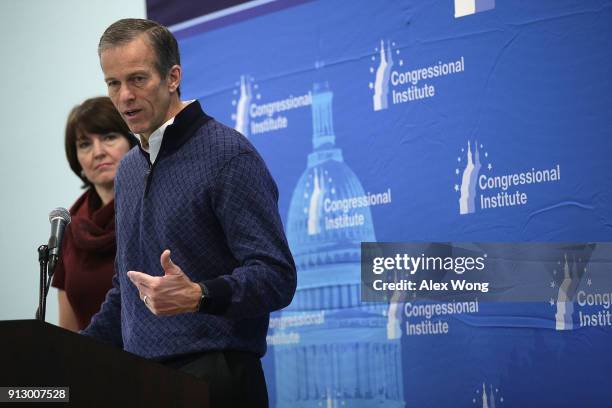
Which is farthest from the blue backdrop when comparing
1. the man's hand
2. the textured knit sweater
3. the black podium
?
the black podium

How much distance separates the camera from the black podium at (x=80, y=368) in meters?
1.53

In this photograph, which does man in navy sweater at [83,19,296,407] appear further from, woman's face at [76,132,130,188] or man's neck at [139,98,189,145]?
woman's face at [76,132,130,188]

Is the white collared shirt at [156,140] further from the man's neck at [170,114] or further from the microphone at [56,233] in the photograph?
the microphone at [56,233]

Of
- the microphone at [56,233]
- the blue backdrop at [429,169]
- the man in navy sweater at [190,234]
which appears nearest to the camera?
the man in navy sweater at [190,234]

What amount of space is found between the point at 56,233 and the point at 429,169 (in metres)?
1.33

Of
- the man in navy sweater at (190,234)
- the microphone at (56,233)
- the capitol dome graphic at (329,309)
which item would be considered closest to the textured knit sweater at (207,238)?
the man in navy sweater at (190,234)

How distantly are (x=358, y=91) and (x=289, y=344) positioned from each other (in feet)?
3.18

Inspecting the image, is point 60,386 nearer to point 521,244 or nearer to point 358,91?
point 521,244

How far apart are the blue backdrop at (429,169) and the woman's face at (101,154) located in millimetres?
625

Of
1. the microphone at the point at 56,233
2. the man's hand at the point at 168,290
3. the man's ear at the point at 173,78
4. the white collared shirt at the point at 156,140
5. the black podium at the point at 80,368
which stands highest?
the man's ear at the point at 173,78

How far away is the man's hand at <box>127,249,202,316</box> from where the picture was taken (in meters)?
1.61

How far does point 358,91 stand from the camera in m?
3.05

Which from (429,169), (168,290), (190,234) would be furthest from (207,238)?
(429,169)

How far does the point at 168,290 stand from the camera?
5.31ft
